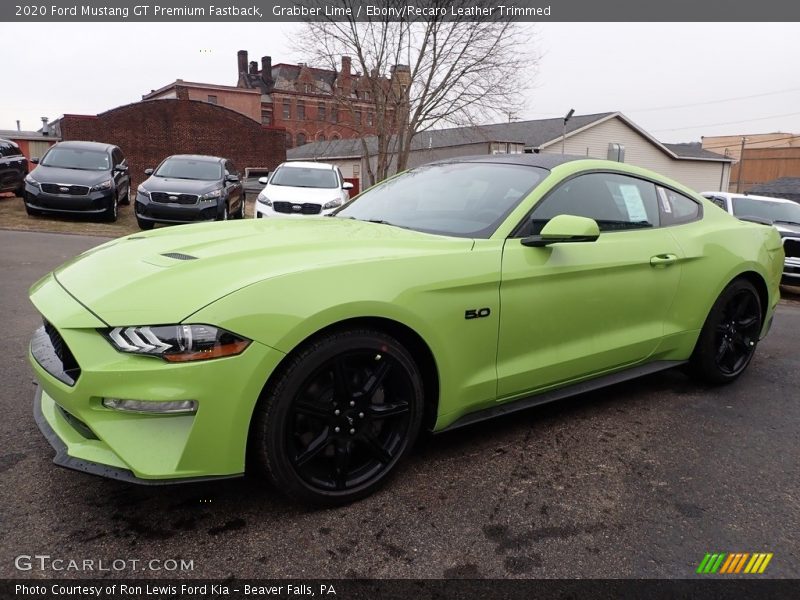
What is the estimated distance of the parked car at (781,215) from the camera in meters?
9.58

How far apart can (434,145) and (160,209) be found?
83.4ft

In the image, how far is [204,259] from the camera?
2.37 m

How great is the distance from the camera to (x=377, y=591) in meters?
1.97

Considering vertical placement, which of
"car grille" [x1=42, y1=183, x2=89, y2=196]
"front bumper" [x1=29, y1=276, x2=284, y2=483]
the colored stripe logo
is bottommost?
the colored stripe logo

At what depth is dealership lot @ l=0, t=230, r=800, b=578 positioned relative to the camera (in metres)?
2.12

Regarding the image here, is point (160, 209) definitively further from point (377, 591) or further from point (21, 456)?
point (377, 591)

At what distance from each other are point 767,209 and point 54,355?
11.5 m

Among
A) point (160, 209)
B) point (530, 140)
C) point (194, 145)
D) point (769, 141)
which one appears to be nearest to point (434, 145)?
point (530, 140)

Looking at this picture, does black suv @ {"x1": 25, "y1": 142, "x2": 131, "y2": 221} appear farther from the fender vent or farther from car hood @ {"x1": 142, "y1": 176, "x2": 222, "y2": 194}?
the fender vent

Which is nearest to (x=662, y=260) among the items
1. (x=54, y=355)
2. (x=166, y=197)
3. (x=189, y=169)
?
(x=54, y=355)

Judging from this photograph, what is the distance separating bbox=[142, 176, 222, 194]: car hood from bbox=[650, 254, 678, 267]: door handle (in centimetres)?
987

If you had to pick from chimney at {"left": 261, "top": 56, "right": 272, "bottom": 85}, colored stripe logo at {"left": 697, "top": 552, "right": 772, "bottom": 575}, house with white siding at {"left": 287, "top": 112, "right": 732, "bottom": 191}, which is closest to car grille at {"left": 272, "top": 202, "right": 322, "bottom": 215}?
colored stripe logo at {"left": 697, "top": 552, "right": 772, "bottom": 575}

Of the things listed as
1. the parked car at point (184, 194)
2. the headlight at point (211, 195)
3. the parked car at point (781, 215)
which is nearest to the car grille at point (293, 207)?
the parked car at point (184, 194)

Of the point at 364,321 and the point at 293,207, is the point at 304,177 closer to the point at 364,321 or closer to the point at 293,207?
the point at 293,207
